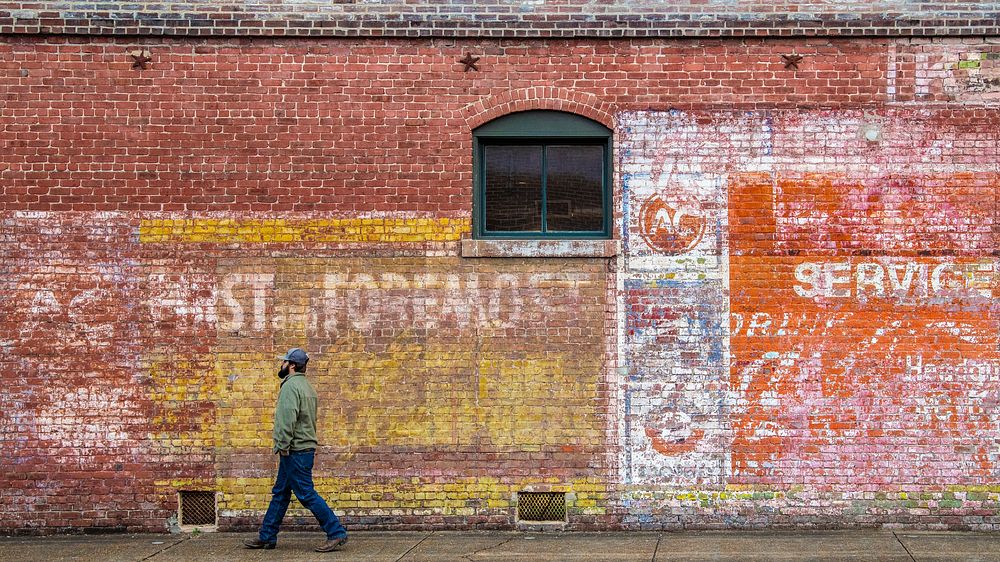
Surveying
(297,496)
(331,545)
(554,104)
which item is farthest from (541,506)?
(554,104)

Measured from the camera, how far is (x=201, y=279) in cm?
937

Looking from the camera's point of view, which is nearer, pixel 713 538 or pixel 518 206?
pixel 713 538

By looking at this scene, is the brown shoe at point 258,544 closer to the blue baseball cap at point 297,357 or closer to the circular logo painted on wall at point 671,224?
the blue baseball cap at point 297,357

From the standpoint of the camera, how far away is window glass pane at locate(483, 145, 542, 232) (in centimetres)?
952

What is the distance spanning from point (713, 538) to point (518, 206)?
362 centimetres

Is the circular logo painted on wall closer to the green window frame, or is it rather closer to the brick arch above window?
the green window frame

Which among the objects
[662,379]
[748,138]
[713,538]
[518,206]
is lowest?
[713,538]

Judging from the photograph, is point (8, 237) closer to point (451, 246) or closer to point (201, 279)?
point (201, 279)

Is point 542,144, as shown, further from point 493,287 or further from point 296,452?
point 296,452

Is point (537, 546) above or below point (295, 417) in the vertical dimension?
below

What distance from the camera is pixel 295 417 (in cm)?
834

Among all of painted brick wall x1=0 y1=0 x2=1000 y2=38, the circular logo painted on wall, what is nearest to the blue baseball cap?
painted brick wall x1=0 y1=0 x2=1000 y2=38

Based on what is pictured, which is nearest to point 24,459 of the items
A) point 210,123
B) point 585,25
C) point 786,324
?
point 210,123

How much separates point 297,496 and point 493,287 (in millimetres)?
2653
